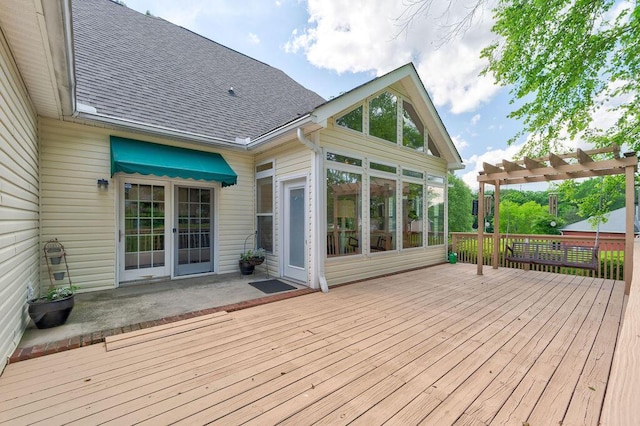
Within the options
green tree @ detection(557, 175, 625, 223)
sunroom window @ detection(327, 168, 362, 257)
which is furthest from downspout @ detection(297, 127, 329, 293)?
green tree @ detection(557, 175, 625, 223)

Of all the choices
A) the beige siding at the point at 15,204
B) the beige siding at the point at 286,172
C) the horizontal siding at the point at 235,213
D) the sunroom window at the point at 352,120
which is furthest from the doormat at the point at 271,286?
the sunroom window at the point at 352,120

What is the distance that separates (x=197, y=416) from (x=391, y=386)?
1.56m

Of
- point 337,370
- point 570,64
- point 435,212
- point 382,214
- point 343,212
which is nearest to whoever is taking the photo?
point 337,370

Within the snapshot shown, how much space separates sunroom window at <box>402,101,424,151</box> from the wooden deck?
468 centimetres

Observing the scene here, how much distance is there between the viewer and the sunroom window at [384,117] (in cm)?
641

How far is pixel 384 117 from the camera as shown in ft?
22.0

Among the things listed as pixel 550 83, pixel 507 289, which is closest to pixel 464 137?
pixel 550 83

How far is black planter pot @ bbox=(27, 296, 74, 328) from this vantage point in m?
3.26

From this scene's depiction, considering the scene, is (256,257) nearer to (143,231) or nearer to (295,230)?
(295,230)

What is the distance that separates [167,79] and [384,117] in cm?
561

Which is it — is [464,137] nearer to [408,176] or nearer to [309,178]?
[408,176]

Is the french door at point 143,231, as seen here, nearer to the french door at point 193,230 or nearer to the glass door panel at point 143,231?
the glass door panel at point 143,231

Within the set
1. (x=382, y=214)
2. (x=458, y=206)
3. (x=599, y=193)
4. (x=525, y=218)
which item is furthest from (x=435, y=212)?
(x=525, y=218)

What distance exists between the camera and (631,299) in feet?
5.70
